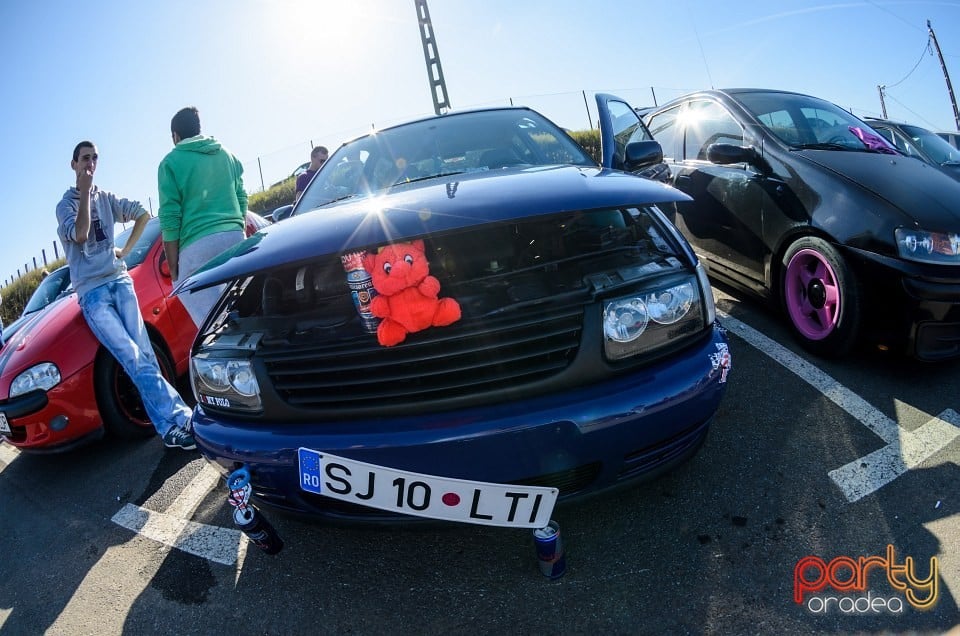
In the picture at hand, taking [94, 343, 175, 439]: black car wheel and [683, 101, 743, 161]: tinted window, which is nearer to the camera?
[94, 343, 175, 439]: black car wheel

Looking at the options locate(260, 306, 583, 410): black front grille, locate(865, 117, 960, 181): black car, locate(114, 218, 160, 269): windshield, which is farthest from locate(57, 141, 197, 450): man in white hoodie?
locate(865, 117, 960, 181): black car

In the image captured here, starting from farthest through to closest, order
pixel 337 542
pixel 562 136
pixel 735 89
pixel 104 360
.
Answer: pixel 735 89, pixel 104 360, pixel 562 136, pixel 337 542

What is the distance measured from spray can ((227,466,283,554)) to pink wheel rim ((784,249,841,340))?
2.72 m

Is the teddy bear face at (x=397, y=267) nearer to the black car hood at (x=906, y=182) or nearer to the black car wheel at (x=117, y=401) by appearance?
the black car hood at (x=906, y=182)

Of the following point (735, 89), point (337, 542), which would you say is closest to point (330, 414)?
point (337, 542)

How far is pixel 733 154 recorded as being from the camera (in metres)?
3.38

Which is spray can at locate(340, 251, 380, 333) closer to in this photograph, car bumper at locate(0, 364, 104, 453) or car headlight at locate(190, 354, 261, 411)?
car headlight at locate(190, 354, 261, 411)

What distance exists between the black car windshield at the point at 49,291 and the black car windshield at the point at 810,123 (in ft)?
16.3

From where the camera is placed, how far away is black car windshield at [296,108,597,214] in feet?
8.80

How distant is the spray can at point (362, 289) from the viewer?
1729 mm

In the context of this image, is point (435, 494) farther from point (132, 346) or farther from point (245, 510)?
point (132, 346)

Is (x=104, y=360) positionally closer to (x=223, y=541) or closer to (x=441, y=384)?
(x=223, y=541)

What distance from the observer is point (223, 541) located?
227cm

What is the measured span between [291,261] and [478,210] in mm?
543
